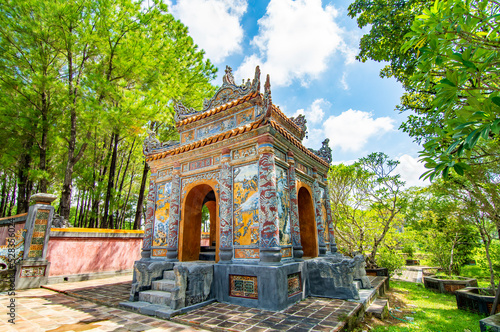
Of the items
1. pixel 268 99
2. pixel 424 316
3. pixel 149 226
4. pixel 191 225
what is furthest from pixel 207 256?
pixel 424 316

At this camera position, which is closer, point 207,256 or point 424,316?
point 424,316

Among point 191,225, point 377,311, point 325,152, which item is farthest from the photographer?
point 325,152

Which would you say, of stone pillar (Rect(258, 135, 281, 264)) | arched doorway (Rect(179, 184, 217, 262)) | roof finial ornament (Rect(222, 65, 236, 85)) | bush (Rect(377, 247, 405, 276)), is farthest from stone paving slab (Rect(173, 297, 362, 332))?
bush (Rect(377, 247, 405, 276))

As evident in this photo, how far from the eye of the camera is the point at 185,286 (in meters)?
5.73

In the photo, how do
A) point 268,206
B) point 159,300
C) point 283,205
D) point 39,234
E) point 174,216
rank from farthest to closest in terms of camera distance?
point 39,234
point 174,216
point 283,205
point 268,206
point 159,300

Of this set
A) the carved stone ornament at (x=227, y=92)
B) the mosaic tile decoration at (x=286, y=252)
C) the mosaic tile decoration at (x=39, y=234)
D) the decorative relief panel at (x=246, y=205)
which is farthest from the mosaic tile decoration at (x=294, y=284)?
the mosaic tile decoration at (x=39, y=234)

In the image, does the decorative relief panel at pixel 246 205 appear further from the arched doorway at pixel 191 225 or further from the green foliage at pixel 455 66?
the green foliage at pixel 455 66

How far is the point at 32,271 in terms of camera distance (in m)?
8.72

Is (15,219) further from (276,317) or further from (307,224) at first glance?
(307,224)

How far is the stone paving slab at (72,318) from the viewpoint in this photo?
182 inches

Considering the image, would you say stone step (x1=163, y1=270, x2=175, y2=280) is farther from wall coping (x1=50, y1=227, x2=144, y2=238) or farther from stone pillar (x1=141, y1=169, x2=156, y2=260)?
wall coping (x1=50, y1=227, x2=144, y2=238)

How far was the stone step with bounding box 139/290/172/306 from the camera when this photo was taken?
Answer: 5.84 metres

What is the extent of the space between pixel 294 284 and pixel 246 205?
97.5 inches

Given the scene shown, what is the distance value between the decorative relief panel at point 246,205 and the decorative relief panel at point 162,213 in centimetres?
305
